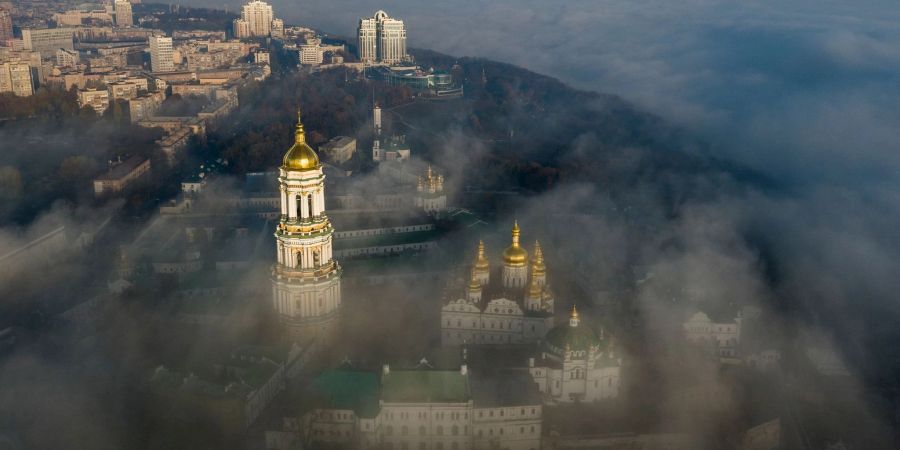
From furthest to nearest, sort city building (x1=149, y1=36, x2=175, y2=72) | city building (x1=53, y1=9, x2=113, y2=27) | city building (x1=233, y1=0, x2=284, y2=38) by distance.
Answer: city building (x1=233, y1=0, x2=284, y2=38) → city building (x1=53, y1=9, x2=113, y2=27) → city building (x1=149, y1=36, x2=175, y2=72)

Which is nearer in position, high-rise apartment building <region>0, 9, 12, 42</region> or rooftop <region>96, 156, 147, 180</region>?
rooftop <region>96, 156, 147, 180</region>

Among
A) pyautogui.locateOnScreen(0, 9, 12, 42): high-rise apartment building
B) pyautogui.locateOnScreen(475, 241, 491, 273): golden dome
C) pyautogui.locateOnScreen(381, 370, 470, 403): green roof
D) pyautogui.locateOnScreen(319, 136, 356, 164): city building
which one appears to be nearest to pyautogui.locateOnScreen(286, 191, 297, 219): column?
pyautogui.locateOnScreen(381, 370, 470, 403): green roof

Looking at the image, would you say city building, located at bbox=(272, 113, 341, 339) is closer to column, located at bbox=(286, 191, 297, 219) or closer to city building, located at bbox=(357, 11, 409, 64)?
column, located at bbox=(286, 191, 297, 219)

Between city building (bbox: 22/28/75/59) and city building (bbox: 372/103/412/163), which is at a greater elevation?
city building (bbox: 22/28/75/59)

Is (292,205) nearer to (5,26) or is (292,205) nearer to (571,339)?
(571,339)

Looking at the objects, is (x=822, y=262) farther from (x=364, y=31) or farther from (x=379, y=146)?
(x=364, y=31)

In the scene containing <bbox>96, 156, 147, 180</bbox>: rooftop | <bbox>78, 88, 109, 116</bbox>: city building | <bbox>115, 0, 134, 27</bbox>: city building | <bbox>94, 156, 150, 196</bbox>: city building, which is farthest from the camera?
<bbox>115, 0, 134, 27</bbox>: city building

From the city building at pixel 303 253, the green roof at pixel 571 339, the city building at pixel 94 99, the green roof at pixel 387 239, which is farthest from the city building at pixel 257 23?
the green roof at pixel 571 339
